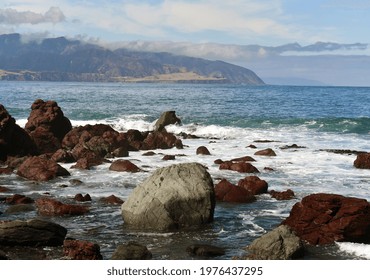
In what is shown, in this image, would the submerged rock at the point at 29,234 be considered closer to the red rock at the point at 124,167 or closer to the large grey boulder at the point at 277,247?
the large grey boulder at the point at 277,247

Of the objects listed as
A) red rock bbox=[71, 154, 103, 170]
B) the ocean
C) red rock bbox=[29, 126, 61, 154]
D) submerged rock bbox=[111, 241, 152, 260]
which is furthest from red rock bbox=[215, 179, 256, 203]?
red rock bbox=[29, 126, 61, 154]

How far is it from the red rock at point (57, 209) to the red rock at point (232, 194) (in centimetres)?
541

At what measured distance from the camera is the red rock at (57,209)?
16906mm

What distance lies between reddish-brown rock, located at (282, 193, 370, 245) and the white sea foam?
252 mm

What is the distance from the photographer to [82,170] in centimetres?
2648

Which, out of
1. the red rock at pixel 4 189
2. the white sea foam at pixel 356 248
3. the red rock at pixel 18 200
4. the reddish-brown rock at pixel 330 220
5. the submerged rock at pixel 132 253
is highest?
the reddish-brown rock at pixel 330 220

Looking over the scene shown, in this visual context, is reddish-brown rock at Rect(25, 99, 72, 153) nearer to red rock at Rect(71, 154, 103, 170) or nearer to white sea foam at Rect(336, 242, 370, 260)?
red rock at Rect(71, 154, 103, 170)

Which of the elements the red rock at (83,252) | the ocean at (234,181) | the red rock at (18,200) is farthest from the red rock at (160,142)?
the red rock at (83,252)

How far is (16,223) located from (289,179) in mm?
14680

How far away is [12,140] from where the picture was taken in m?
30.5

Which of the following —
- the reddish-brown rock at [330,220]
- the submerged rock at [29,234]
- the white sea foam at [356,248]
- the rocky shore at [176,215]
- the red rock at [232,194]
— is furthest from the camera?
the red rock at [232,194]

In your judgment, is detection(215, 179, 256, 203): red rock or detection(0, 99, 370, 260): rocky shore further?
detection(215, 179, 256, 203): red rock

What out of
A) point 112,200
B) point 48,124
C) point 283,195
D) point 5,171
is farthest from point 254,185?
point 48,124

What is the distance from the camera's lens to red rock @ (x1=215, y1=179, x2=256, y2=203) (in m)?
19.3
